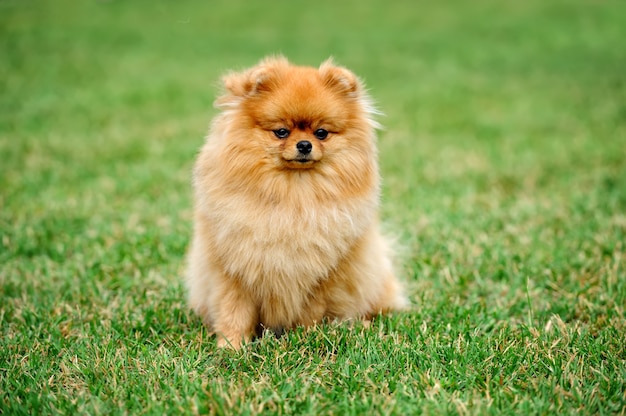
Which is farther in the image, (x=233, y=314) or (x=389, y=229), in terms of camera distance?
(x=389, y=229)

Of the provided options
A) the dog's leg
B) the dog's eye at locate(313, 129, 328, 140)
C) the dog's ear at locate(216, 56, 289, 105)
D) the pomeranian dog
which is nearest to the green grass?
the dog's leg

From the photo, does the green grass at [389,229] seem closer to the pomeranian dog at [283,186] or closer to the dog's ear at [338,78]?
the pomeranian dog at [283,186]

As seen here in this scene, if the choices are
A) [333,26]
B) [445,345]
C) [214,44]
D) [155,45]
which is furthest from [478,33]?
[445,345]

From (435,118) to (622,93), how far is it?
3.29 m

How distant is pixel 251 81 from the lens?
307cm

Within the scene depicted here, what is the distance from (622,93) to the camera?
1011 cm

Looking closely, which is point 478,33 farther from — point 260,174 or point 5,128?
point 260,174

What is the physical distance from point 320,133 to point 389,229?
223cm

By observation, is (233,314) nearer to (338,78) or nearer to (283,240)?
(283,240)

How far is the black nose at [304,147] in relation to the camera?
3.00 metres

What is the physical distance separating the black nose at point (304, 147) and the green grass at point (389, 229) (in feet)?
3.03

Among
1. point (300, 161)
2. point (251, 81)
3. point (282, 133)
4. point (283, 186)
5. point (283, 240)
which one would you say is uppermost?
point (251, 81)

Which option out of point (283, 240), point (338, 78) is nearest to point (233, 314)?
point (283, 240)

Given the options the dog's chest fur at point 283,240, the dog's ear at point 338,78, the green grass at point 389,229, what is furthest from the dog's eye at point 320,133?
the green grass at point 389,229
